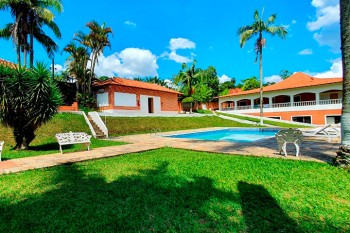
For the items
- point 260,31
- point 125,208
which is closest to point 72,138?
point 125,208

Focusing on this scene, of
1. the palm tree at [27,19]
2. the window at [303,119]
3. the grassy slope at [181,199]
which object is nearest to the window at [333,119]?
the window at [303,119]

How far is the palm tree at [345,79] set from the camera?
17.3 ft

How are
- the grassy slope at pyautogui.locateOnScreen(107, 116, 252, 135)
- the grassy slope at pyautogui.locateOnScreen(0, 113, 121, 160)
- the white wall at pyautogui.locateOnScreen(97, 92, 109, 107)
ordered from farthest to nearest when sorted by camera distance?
the white wall at pyautogui.locateOnScreen(97, 92, 109, 107) < the grassy slope at pyautogui.locateOnScreen(107, 116, 252, 135) < the grassy slope at pyautogui.locateOnScreen(0, 113, 121, 160)

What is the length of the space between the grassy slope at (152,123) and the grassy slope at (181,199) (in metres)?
12.8

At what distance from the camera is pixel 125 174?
5.36m

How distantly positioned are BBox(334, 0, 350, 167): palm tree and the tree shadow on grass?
140 inches

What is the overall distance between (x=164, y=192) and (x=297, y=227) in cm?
220

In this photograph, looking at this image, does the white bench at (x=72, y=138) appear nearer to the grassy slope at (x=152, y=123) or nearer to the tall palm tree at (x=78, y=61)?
the grassy slope at (x=152, y=123)

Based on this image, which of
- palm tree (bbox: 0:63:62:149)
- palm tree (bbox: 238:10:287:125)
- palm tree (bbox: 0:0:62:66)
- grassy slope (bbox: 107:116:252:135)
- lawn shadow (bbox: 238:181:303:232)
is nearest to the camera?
lawn shadow (bbox: 238:181:303:232)

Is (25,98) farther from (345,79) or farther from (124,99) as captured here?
(124,99)

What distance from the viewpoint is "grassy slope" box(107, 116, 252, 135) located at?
18734mm

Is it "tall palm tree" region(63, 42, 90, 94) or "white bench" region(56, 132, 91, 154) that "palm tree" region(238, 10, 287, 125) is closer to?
"tall palm tree" region(63, 42, 90, 94)

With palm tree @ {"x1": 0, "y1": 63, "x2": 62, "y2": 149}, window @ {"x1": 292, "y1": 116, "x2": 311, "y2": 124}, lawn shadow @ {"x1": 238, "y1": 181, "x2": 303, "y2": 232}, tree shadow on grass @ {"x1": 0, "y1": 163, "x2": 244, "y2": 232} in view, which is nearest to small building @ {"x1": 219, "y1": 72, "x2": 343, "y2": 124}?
window @ {"x1": 292, "y1": 116, "x2": 311, "y2": 124}

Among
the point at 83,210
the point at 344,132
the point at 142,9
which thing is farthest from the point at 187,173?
the point at 142,9
